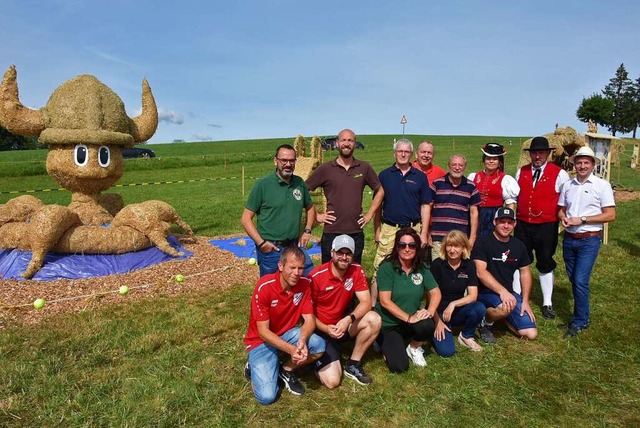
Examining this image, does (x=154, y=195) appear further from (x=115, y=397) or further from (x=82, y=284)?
(x=115, y=397)

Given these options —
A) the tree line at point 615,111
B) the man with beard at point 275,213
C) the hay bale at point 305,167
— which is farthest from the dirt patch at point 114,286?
the tree line at point 615,111

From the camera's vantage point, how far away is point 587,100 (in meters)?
49.1

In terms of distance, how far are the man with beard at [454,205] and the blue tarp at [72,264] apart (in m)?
4.41

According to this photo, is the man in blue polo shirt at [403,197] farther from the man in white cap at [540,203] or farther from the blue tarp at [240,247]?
the blue tarp at [240,247]

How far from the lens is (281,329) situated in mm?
3574

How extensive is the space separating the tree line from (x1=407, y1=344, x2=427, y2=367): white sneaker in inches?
2008

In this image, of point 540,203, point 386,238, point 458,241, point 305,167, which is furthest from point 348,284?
point 305,167

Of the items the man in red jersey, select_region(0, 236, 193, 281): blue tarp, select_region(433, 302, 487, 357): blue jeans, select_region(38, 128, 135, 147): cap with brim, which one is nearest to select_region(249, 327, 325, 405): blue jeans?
the man in red jersey

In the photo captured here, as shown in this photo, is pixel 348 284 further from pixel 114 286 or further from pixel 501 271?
pixel 114 286

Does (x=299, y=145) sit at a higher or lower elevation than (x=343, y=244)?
higher

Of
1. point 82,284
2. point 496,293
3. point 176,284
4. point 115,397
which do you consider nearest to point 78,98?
point 82,284

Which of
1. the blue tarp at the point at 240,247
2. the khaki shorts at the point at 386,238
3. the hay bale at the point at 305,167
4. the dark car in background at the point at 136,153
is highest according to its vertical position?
the dark car in background at the point at 136,153

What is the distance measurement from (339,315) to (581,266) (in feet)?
8.37

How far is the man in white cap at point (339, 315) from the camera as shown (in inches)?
141
